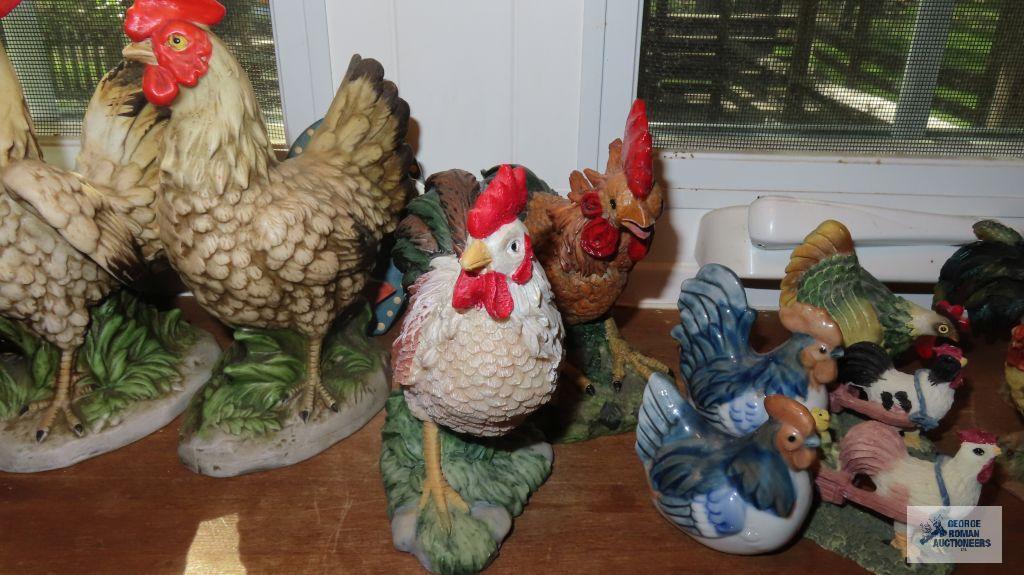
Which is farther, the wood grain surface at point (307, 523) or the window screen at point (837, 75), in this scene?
the window screen at point (837, 75)

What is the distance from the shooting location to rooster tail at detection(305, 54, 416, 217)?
115 cm

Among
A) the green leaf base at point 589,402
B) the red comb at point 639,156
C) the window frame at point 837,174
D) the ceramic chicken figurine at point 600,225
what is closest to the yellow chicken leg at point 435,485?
the green leaf base at point 589,402

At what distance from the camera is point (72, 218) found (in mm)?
983

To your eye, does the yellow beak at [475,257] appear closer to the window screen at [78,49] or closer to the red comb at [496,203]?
the red comb at [496,203]

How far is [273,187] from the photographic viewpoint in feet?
3.31

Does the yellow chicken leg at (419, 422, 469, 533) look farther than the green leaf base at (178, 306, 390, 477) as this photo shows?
No

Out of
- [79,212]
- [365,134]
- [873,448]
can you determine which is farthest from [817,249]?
[79,212]

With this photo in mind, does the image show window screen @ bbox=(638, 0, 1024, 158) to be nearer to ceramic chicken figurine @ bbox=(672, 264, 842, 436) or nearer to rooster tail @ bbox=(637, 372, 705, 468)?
ceramic chicken figurine @ bbox=(672, 264, 842, 436)

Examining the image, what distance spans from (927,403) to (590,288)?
1.58 ft

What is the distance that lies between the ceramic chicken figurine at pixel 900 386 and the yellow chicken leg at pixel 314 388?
30.5 inches

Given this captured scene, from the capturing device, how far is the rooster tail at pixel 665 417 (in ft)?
3.12

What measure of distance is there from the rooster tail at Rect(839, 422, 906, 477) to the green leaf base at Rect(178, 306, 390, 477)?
721 mm

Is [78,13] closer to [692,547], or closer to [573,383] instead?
[573,383]

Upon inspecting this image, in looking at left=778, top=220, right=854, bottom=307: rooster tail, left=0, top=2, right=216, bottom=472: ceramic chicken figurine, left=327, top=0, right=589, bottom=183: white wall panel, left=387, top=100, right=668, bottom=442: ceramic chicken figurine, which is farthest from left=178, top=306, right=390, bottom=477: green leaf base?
left=778, top=220, right=854, bottom=307: rooster tail
